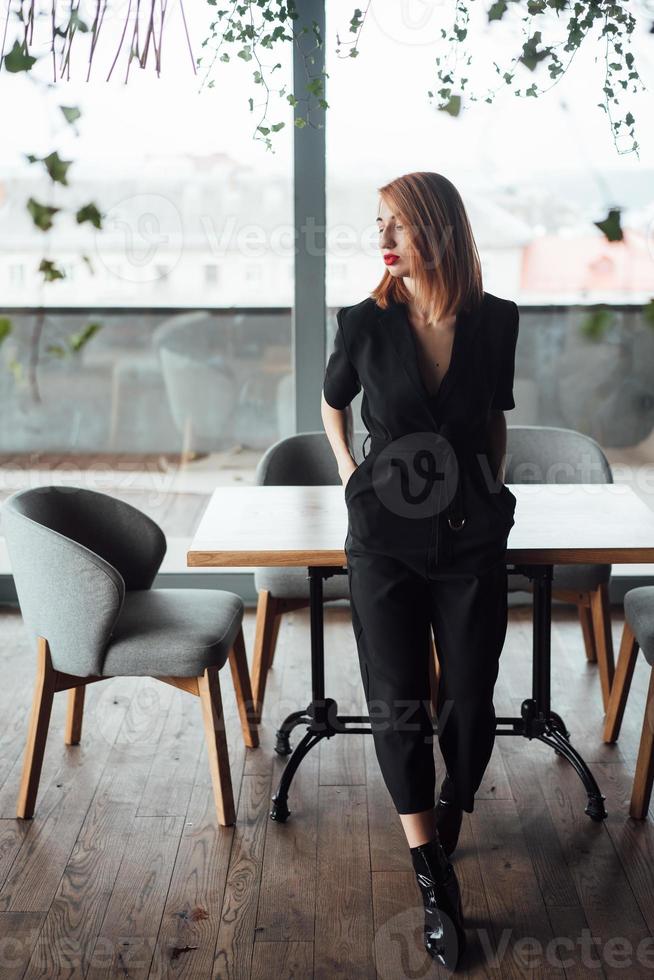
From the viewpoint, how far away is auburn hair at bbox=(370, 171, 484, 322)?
222 centimetres

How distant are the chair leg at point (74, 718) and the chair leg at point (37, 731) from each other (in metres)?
0.39

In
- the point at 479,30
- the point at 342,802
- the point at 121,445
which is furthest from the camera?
the point at 121,445

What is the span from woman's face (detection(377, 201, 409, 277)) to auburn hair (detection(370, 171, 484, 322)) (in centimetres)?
1

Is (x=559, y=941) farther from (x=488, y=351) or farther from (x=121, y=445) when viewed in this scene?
(x=121, y=445)

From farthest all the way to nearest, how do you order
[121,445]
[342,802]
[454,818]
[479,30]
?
1. [121,445]
2. [479,30]
3. [342,802]
4. [454,818]

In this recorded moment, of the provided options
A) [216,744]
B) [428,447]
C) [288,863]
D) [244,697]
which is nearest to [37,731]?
[216,744]

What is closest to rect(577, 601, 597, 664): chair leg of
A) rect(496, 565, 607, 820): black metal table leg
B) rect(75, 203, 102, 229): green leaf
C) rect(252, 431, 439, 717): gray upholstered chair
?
rect(252, 431, 439, 717): gray upholstered chair

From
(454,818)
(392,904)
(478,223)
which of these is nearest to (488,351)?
(454,818)

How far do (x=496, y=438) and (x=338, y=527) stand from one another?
47 centimetres

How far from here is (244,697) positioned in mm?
3039

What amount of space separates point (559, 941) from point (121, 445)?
276 cm

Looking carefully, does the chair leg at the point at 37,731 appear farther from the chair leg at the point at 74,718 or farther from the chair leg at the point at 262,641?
the chair leg at the point at 262,641

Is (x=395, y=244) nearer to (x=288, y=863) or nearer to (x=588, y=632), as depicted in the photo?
(x=288, y=863)

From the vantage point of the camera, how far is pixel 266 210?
4074 mm
